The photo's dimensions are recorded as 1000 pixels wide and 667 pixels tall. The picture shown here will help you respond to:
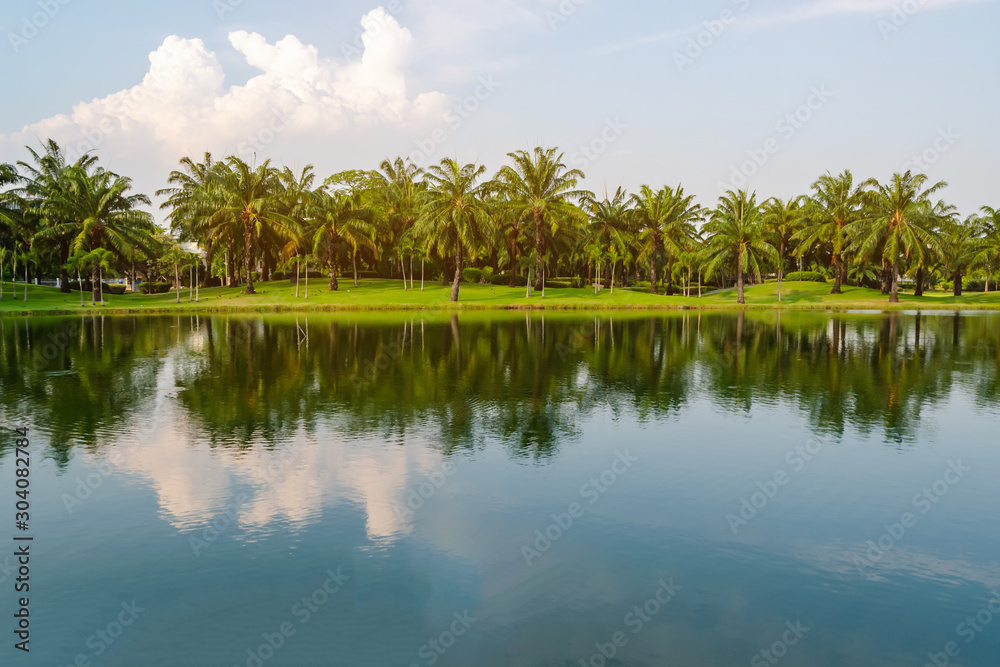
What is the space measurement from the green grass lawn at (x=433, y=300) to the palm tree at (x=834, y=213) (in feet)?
19.6

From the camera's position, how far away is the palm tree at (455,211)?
6900 centimetres

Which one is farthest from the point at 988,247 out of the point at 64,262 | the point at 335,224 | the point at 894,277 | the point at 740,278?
the point at 64,262

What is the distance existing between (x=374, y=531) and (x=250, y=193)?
68.4 meters

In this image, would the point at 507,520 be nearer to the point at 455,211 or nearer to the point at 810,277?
the point at 455,211

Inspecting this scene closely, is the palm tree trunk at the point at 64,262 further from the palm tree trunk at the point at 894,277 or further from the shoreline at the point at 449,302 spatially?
the palm tree trunk at the point at 894,277

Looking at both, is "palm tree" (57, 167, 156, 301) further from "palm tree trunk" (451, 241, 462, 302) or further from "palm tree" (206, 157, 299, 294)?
"palm tree trunk" (451, 241, 462, 302)

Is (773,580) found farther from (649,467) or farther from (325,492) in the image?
(325,492)

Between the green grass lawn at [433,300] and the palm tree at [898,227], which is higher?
the palm tree at [898,227]

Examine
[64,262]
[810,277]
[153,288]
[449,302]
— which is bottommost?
[449,302]

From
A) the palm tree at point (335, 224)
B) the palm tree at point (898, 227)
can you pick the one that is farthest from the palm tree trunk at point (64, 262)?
the palm tree at point (898, 227)

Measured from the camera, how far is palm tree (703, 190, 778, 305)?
7581cm

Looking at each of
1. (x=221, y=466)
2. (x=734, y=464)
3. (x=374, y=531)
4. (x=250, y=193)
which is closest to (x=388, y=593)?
(x=374, y=531)

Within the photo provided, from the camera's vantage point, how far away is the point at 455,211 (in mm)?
68625

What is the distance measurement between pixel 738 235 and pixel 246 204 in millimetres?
52506
